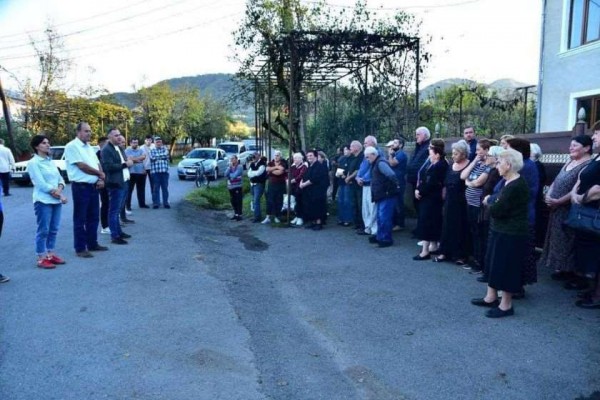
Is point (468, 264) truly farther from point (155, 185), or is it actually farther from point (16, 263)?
point (155, 185)

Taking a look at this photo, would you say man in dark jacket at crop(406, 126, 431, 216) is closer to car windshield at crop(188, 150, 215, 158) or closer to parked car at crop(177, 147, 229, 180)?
parked car at crop(177, 147, 229, 180)

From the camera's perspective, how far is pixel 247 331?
Answer: 16.0ft

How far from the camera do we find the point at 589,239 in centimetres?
568

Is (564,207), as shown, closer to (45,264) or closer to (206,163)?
(45,264)

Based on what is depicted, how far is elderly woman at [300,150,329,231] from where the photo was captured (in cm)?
1073

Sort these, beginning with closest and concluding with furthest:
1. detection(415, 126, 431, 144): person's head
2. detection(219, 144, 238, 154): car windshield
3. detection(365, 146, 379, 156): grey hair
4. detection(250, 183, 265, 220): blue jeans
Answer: detection(365, 146, 379, 156): grey hair, detection(415, 126, 431, 144): person's head, detection(250, 183, 265, 220): blue jeans, detection(219, 144, 238, 154): car windshield

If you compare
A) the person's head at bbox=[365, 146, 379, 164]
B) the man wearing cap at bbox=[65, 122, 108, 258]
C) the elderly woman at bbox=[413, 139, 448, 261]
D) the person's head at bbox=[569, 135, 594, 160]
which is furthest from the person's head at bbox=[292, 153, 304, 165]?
the person's head at bbox=[569, 135, 594, 160]

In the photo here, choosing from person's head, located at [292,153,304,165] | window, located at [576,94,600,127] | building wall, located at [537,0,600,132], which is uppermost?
building wall, located at [537,0,600,132]

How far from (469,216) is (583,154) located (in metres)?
1.69

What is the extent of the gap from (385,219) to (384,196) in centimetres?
42

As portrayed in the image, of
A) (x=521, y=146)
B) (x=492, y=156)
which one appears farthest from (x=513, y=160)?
(x=492, y=156)

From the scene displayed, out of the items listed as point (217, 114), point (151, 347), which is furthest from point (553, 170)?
point (217, 114)

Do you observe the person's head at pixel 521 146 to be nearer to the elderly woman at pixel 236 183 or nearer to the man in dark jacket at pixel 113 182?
the man in dark jacket at pixel 113 182

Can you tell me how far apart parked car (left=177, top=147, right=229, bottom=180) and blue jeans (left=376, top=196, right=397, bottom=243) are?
45.2 feet
